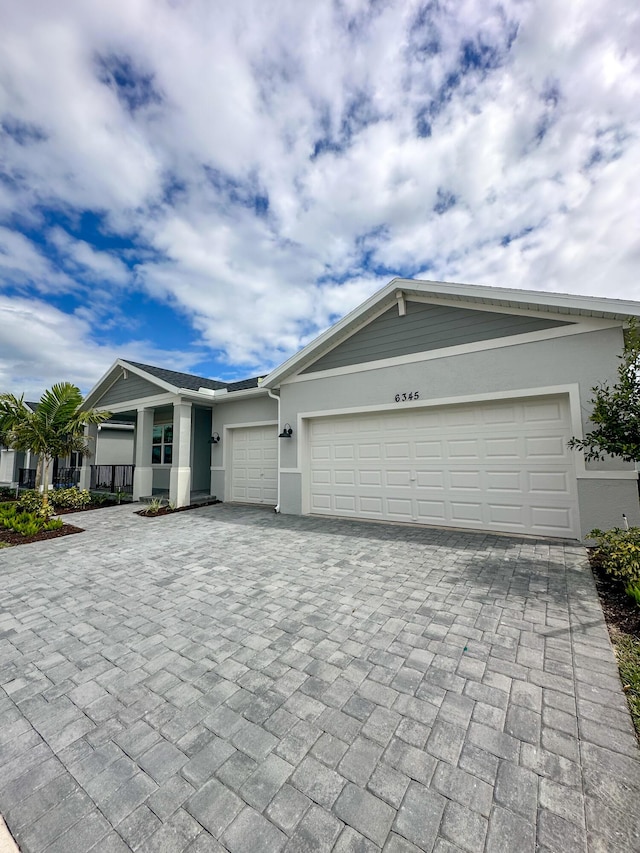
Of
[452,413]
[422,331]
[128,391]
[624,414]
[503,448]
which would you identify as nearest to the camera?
[624,414]

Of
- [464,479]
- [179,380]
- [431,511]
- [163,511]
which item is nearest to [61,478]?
[179,380]

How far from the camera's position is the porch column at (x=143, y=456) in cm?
1202

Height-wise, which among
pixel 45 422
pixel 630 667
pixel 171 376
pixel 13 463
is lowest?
pixel 630 667

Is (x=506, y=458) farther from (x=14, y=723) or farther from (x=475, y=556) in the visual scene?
(x=14, y=723)

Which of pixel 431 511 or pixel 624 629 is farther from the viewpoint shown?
pixel 431 511

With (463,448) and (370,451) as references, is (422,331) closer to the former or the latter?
(463,448)

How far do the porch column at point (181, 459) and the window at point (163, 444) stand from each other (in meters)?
4.13

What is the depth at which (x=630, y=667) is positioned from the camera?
2.64 meters

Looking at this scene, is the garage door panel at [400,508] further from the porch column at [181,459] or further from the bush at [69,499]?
the bush at [69,499]

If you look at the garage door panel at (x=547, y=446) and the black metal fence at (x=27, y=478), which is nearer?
the garage door panel at (x=547, y=446)

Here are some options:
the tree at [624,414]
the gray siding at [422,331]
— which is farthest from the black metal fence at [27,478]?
the tree at [624,414]

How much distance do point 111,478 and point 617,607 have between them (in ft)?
50.5

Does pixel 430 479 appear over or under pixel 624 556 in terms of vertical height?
over

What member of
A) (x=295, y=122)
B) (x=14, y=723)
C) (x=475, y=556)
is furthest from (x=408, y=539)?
(x=295, y=122)
